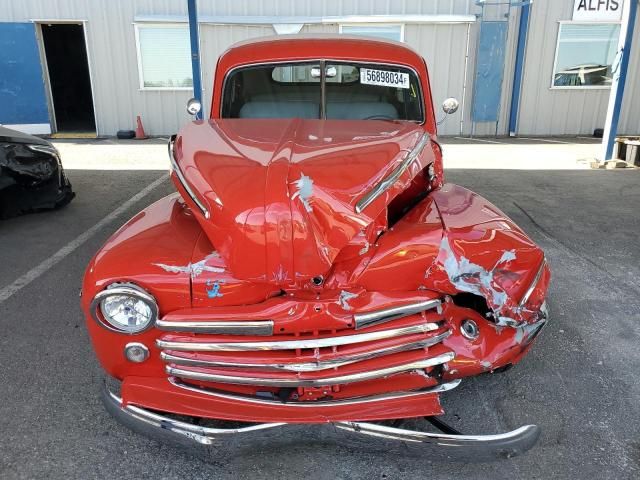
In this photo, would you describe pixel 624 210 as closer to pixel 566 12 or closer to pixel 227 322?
pixel 227 322

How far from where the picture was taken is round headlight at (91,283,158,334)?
6.53ft

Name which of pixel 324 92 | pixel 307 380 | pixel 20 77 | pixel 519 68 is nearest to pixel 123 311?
pixel 307 380

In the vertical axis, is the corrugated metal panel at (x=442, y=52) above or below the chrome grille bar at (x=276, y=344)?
above

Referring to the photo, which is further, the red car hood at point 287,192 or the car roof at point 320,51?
the car roof at point 320,51

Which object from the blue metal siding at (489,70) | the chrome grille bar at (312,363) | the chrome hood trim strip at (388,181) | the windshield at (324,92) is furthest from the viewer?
the blue metal siding at (489,70)

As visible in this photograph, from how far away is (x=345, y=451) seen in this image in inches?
89.9

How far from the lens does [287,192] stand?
6.52 ft

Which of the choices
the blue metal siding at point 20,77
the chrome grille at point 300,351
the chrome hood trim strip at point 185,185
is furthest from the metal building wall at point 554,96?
the chrome grille at point 300,351

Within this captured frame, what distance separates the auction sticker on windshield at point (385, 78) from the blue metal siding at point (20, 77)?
1018cm

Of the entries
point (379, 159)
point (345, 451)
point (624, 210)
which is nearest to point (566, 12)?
point (624, 210)

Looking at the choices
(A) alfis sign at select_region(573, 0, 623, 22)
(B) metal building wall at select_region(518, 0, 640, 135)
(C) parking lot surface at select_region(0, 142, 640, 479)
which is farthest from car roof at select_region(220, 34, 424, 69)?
(A) alfis sign at select_region(573, 0, 623, 22)

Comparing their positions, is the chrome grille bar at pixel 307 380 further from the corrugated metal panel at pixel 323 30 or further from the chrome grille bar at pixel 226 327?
the corrugated metal panel at pixel 323 30

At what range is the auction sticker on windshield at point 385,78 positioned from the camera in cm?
361

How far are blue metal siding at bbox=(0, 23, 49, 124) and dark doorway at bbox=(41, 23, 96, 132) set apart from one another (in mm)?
2925
